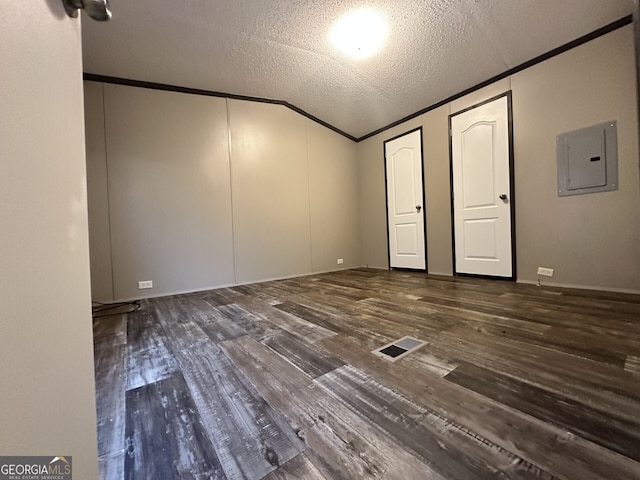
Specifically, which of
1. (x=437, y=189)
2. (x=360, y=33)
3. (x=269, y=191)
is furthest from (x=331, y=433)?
(x=437, y=189)

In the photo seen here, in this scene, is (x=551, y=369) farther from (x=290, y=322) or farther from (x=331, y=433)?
(x=290, y=322)

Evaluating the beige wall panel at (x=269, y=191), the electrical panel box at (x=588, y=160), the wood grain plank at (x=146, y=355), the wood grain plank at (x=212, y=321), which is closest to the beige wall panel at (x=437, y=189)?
the electrical panel box at (x=588, y=160)

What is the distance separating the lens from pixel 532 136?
111 inches

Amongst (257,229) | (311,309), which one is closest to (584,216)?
(311,309)

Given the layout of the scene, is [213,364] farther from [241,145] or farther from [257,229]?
[241,145]

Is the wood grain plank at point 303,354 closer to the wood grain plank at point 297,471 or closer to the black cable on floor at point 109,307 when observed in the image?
the wood grain plank at point 297,471

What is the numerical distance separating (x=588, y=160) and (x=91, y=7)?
11.6 ft

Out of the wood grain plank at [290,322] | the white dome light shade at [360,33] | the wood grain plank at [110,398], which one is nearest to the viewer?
the wood grain plank at [110,398]

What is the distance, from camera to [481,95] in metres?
3.17

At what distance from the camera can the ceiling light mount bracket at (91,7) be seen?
47 cm

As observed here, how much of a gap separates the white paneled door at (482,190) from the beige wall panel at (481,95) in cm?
8

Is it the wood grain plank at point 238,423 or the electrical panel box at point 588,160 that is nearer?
the wood grain plank at point 238,423

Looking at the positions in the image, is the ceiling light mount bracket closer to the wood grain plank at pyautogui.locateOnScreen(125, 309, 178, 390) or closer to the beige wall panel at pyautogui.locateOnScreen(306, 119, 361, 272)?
the wood grain plank at pyautogui.locateOnScreen(125, 309, 178, 390)

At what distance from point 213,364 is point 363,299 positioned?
60.9 inches
